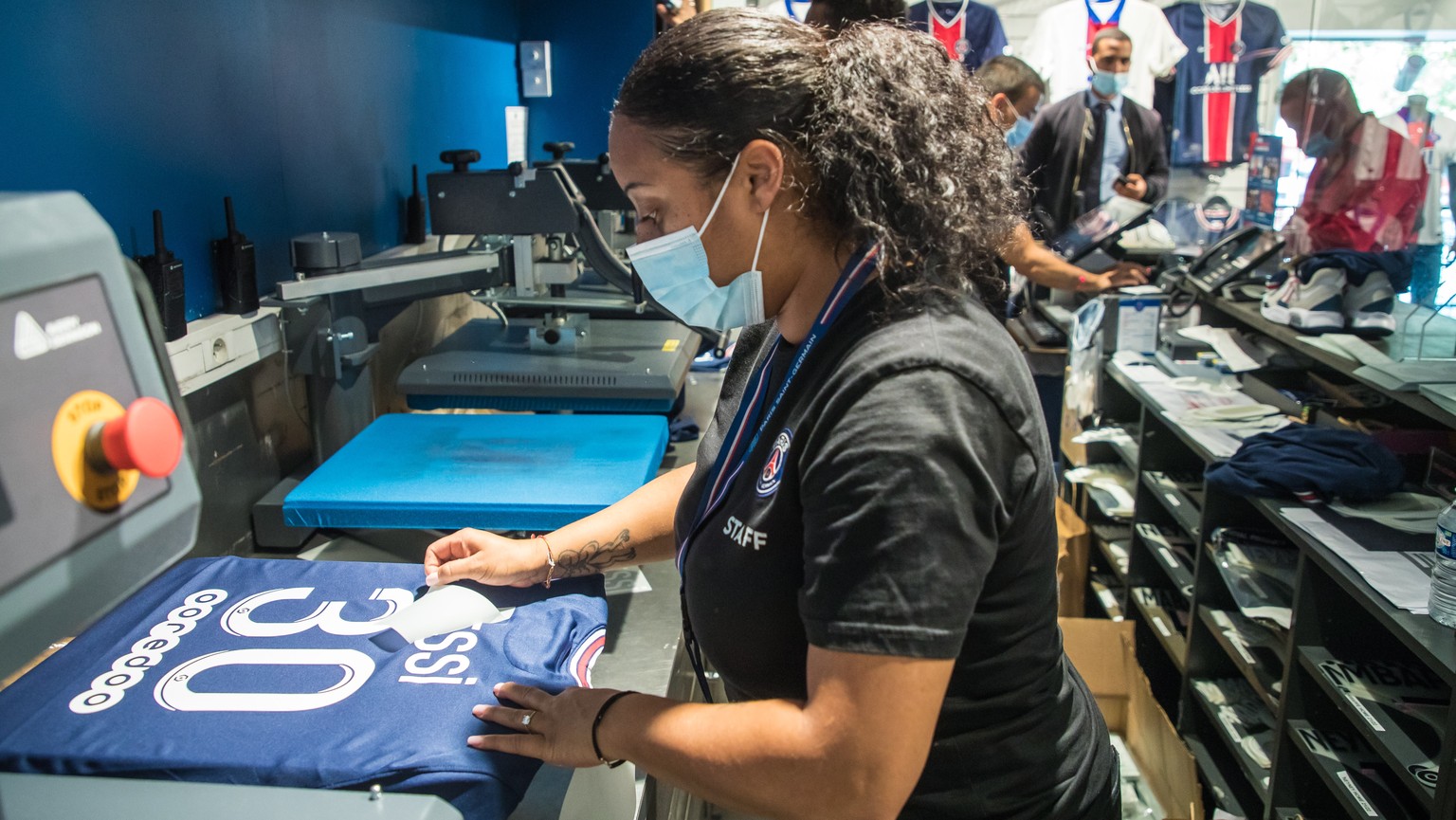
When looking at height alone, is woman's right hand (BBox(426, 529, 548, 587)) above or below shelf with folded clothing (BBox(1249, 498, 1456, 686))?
above

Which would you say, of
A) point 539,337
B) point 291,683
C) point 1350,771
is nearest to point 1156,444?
point 1350,771

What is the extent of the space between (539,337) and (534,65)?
6.27 feet

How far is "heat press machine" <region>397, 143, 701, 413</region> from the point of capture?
229cm

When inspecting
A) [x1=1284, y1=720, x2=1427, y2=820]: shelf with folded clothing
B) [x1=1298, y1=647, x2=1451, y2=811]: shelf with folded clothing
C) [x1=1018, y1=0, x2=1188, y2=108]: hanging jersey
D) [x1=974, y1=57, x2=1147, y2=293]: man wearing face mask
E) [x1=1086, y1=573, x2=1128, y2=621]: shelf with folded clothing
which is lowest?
[x1=1086, y1=573, x2=1128, y2=621]: shelf with folded clothing

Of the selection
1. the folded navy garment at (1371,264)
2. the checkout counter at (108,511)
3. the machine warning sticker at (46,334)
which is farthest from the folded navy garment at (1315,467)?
the machine warning sticker at (46,334)

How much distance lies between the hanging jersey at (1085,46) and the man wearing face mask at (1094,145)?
412 mm

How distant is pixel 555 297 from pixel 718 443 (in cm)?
151

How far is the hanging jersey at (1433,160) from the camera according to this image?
2.41 meters

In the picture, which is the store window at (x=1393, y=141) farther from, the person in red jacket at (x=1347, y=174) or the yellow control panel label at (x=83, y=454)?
the yellow control panel label at (x=83, y=454)

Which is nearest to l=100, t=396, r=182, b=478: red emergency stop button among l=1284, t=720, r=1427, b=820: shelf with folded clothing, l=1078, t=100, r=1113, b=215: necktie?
l=1284, t=720, r=1427, b=820: shelf with folded clothing

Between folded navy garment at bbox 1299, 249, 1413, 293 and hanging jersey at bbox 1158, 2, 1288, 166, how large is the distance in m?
2.85

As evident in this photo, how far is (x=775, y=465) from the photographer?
951mm

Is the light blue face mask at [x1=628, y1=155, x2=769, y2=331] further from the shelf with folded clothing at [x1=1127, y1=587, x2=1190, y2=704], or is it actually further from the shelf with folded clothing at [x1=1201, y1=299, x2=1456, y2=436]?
the shelf with folded clothing at [x1=1127, y1=587, x2=1190, y2=704]

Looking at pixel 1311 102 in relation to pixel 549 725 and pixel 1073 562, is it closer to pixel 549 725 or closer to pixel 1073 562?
pixel 1073 562
